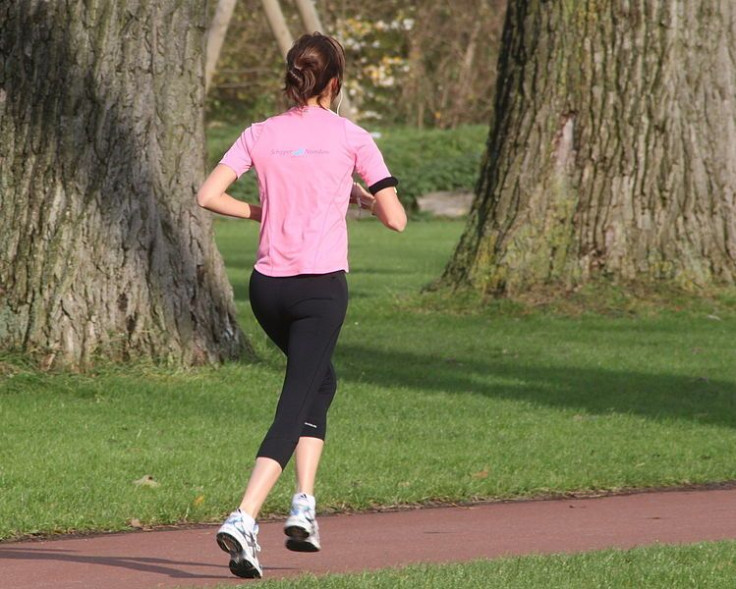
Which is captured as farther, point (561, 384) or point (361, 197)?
point (561, 384)

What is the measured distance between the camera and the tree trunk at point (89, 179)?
9.92m

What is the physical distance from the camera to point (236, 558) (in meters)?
5.09

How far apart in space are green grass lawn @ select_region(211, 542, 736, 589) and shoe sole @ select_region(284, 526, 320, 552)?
0.12 metres

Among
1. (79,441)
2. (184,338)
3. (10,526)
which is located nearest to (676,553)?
(10,526)

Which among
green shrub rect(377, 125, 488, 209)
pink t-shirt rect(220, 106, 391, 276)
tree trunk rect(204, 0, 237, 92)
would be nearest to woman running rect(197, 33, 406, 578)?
pink t-shirt rect(220, 106, 391, 276)

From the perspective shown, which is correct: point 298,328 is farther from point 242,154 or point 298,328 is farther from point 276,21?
point 276,21

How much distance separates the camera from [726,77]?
15.2 m

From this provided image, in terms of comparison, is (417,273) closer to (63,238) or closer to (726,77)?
(726,77)

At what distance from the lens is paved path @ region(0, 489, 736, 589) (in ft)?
18.4

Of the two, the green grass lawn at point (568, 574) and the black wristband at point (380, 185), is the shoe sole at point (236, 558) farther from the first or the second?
the black wristband at point (380, 185)

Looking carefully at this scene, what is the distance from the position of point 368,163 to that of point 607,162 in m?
9.74

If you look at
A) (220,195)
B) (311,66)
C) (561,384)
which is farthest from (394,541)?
(561,384)

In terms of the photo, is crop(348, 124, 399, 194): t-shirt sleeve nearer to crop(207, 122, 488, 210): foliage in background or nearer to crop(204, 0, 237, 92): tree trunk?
crop(204, 0, 237, 92): tree trunk

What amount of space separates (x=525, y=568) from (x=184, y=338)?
5.12 m
